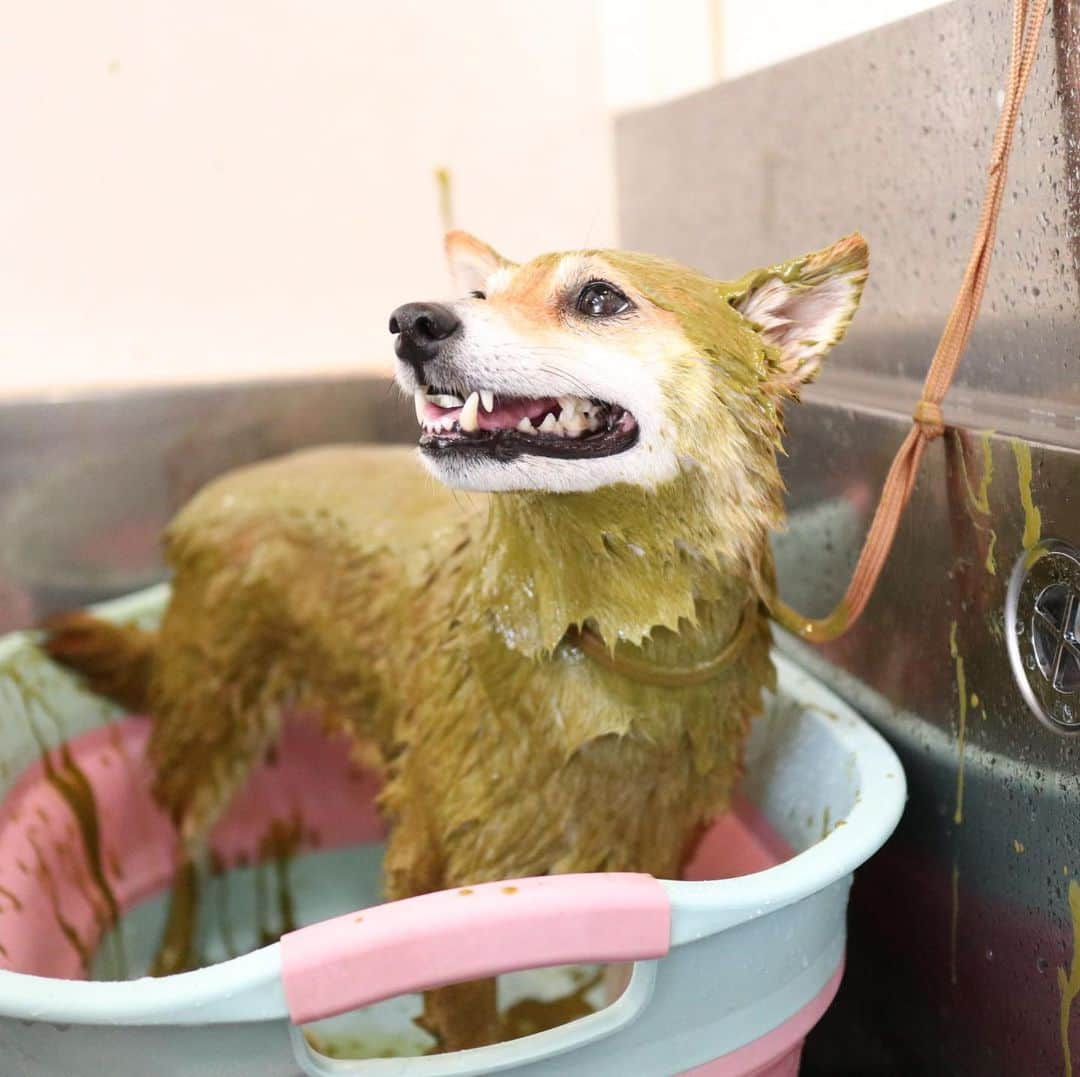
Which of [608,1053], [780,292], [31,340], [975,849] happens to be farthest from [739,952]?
[31,340]

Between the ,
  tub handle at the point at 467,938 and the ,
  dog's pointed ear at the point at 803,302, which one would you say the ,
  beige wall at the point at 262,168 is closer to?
the ,
  dog's pointed ear at the point at 803,302

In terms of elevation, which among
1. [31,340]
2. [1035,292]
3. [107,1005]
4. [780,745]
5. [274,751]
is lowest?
[274,751]

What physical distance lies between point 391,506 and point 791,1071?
510mm

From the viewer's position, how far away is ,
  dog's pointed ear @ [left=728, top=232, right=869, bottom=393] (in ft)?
2.10

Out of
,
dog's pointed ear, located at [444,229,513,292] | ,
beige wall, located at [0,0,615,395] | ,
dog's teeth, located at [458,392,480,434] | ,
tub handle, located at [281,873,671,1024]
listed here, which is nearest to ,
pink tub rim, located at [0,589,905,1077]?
,
  tub handle, located at [281,873,671,1024]

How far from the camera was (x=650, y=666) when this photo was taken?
0.66 meters

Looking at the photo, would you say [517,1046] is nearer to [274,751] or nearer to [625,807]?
[625,807]

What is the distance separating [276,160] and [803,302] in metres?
0.82

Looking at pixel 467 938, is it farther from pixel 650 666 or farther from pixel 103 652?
pixel 103 652

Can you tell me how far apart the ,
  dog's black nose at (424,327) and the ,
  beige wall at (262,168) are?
0.77 metres

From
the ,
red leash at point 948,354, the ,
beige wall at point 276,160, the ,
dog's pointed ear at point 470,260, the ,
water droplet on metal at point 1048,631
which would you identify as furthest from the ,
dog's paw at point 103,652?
the ,
  water droplet on metal at point 1048,631

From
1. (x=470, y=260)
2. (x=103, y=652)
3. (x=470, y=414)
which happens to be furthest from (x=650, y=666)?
(x=103, y=652)

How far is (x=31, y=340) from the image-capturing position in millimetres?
1261

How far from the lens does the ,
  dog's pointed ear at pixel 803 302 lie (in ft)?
2.10
